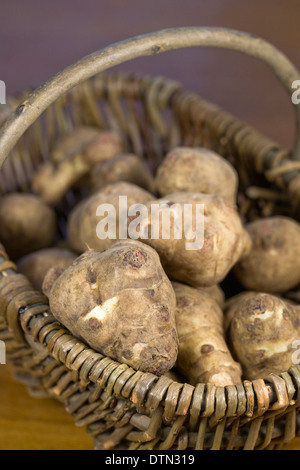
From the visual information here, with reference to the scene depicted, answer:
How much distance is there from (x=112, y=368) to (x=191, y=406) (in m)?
0.12

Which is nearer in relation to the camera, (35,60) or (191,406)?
(191,406)

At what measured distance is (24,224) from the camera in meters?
1.37

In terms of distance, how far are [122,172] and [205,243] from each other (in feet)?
1.33

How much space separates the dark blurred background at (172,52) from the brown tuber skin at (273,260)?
4.63 ft

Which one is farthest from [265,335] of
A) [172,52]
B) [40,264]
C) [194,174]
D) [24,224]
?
[172,52]

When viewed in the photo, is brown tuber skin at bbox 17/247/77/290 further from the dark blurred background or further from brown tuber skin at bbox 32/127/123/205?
the dark blurred background

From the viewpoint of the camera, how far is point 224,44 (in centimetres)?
108

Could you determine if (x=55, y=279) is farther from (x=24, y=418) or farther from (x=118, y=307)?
(x=24, y=418)

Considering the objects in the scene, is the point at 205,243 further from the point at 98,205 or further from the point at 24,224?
the point at 24,224

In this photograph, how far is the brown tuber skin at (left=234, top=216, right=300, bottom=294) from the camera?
116cm

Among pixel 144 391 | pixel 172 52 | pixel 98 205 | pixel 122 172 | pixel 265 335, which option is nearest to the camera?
pixel 144 391

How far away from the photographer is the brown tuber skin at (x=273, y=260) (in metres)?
1.16

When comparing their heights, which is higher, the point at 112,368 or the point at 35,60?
the point at 35,60
